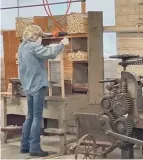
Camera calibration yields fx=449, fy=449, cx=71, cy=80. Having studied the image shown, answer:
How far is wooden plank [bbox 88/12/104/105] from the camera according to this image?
5.08 meters

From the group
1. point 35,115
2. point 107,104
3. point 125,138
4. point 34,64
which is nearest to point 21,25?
point 34,64

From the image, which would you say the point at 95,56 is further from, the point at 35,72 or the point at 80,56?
the point at 35,72

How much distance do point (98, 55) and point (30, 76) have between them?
3.31ft

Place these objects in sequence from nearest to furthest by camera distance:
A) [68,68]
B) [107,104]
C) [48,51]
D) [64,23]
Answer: [107,104] → [48,51] → [68,68] → [64,23]

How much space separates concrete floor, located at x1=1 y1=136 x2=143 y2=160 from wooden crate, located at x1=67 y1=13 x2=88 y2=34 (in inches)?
52.2

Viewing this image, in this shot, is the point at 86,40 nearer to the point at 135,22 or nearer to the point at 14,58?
the point at 135,22

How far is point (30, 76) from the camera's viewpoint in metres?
4.48

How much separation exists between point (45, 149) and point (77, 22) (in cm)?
146

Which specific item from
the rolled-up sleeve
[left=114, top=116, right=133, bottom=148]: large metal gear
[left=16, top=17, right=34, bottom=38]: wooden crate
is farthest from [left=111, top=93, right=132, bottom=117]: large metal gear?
[left=16, top=17, right=34, bottom=38]: wooden crate

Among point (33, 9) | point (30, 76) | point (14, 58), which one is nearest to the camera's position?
point (30, 76)

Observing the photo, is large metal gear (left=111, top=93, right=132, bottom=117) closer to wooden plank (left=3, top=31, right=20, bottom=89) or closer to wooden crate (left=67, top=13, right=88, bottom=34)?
wooden crate (left=67, top=13, right=88, bottom=34)

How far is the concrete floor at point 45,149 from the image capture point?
4496 mm

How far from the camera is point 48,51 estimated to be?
14.4ft

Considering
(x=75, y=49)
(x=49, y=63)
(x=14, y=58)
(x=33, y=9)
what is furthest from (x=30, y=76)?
(x=33, y=9)
